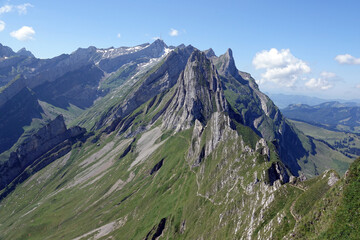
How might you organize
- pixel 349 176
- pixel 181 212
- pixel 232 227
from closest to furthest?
pixel 349 176 < pixel 232 227 < pixel 181 212

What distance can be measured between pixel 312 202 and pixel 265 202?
81.1 feet

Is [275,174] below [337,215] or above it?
below

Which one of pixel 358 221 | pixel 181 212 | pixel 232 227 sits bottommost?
pixel 181 212

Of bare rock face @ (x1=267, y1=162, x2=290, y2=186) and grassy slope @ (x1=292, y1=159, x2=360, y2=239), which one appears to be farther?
bare rock face @ (x1=267, y1=162, x2=290, y2=186)

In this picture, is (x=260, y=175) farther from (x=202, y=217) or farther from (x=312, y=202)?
(x=202, y=217)

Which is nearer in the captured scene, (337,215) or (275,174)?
(337,215)

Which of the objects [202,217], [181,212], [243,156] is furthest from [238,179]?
[181,212]

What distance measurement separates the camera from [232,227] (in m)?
127

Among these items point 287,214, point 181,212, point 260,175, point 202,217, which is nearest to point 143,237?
point 181,212

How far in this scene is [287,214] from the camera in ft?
309

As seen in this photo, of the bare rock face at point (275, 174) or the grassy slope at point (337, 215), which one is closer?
the grassy slope at point (337, 215)

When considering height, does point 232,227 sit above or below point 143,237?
above

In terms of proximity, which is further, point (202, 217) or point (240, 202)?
A: point (202, 217)

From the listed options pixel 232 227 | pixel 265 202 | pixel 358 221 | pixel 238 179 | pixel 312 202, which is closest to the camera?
pixel 358 221
